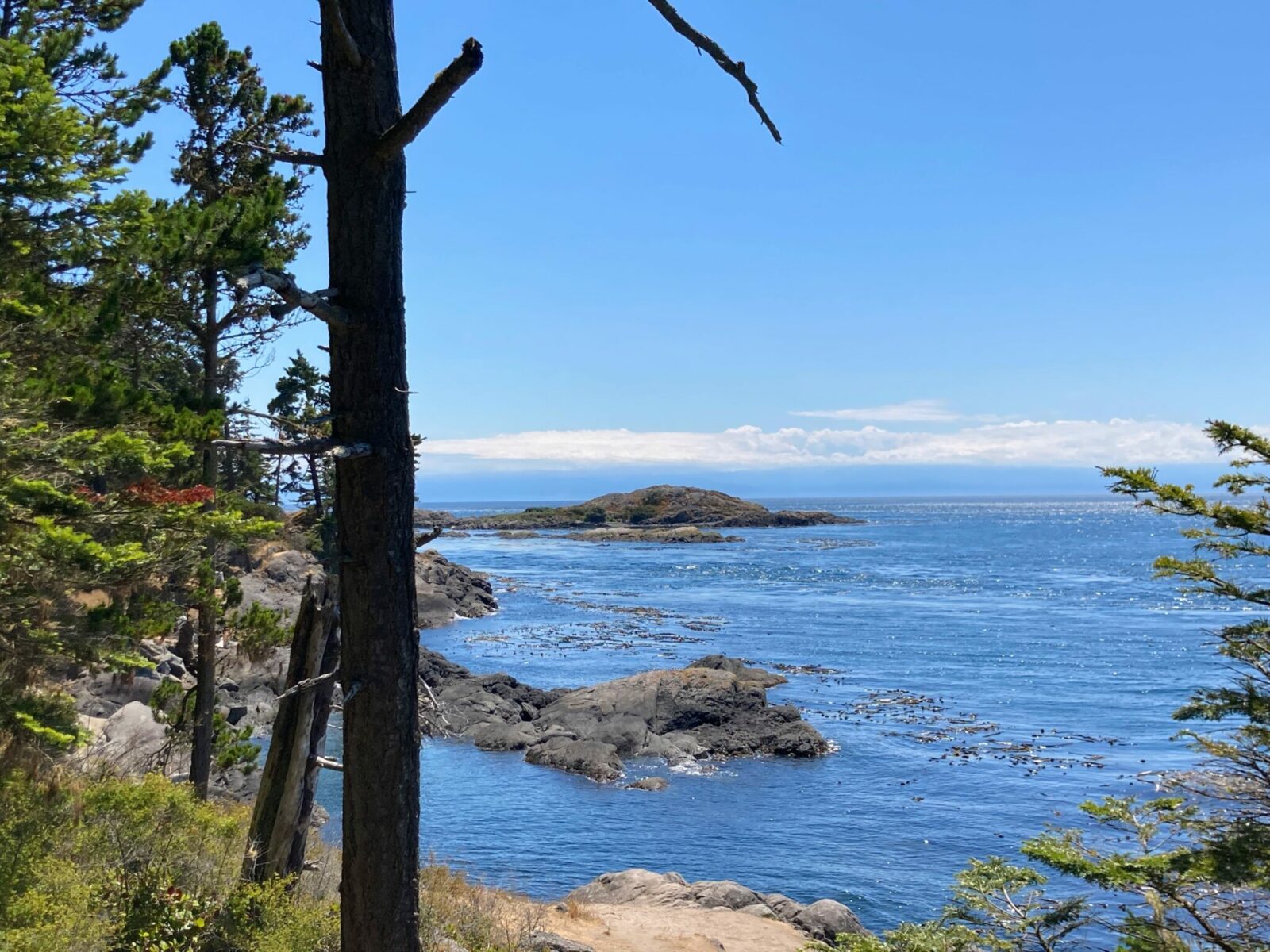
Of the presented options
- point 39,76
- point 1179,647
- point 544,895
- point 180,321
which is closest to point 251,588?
point 544,895

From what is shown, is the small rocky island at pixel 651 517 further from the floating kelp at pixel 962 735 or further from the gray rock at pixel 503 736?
the gray rock at pixel 503 736

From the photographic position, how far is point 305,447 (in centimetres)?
442

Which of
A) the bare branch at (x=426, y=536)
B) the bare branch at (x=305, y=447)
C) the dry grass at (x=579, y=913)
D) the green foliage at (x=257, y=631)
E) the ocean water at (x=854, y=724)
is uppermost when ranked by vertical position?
the bare branch at (x=305, y=447)

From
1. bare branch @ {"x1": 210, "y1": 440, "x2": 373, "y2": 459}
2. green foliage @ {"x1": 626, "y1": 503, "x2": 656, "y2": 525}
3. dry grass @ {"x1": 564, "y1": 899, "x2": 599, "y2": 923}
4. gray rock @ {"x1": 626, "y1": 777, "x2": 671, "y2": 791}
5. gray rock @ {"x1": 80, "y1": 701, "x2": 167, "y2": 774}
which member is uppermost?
bare branch @ {"x1": 210, "y1": 440, "x2": 373, "y2": 459}

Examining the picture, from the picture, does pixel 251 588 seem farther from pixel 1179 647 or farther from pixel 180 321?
pixel 1179 647

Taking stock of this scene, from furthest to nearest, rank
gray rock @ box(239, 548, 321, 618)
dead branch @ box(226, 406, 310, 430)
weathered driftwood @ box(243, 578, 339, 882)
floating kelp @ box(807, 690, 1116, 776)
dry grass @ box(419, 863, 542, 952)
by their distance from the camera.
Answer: gray rock @ box(239, 548, 321, 618)
floating kelp @ box(807, 690, 1116, 776)
dry grass @ box(419, 863, 542, 952)
weathered driftwood @ box(243, 578, 339, 882)
dead branch @ box(226, 406, 310, 430)

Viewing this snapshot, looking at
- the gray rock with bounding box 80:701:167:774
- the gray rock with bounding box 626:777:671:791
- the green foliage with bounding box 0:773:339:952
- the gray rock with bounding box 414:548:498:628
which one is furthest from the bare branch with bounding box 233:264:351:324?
the gray rock with bounding box 414:548:498:628

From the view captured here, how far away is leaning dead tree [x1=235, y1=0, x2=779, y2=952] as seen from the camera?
15.6 ft

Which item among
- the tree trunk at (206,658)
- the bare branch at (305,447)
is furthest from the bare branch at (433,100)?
the tree trunk at (206,658)

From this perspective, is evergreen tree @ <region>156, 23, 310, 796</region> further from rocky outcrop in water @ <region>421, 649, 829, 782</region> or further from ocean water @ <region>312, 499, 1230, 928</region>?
rocky outcrop in water @ <region>421, 649, 829, 782</region>

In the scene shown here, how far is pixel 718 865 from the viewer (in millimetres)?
20234

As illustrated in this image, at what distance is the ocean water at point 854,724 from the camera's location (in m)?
20.6

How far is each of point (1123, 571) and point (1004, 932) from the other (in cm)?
8929

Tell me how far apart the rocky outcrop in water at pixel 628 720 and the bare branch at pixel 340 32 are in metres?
23.9
